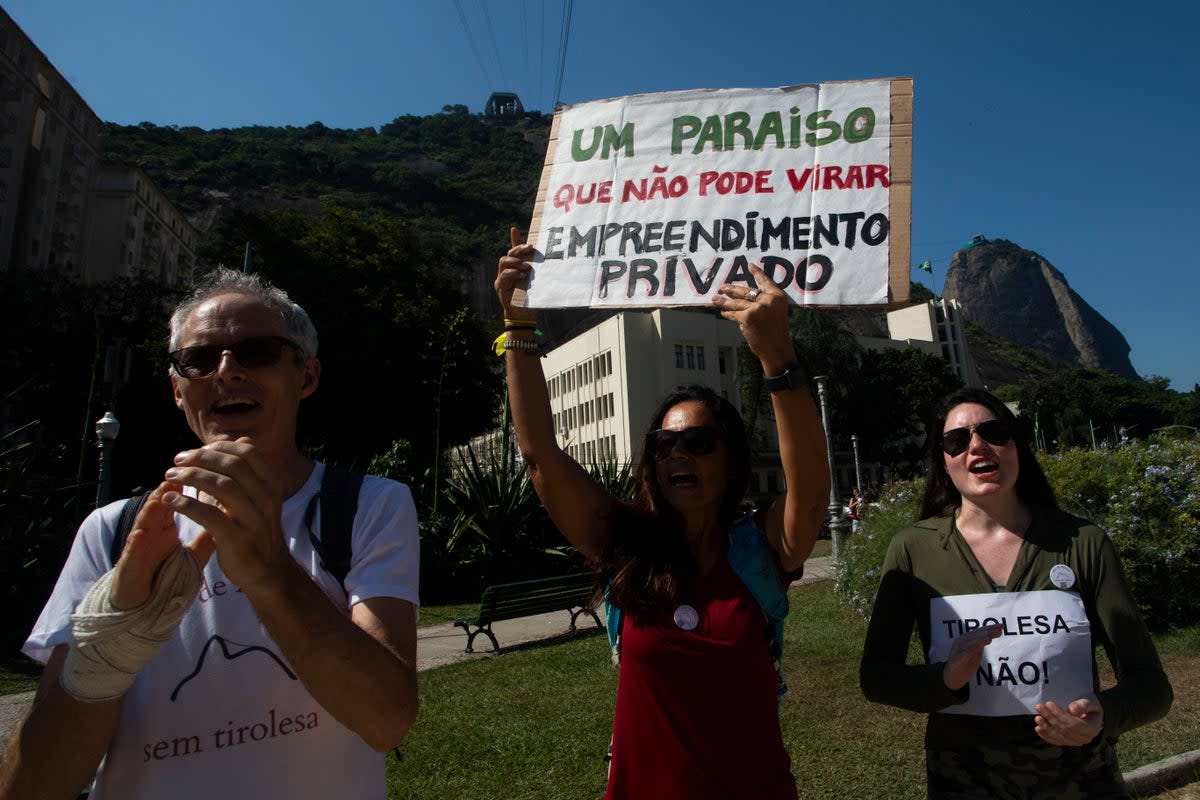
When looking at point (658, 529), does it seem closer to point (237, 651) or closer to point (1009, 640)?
point (1009, 640)

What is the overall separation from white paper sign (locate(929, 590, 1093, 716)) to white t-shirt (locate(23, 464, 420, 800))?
1.60 metres

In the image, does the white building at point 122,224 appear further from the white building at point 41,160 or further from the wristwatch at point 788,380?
the wristwatch at point 788,380

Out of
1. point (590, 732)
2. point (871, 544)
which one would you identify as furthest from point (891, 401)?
point (590, 732)

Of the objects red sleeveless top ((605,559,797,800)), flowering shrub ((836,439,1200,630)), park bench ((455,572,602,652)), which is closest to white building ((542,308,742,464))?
park bench ((455,572,602,652))

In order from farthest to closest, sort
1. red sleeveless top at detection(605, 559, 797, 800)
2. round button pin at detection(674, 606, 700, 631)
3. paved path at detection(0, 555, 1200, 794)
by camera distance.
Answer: paved path at detection(0, 555, 1200, 794) < round button pin at detection(674, 606, 700, 631) < red sleeveless top at detection(605, 559, 797, 800)

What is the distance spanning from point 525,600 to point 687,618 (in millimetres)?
8377

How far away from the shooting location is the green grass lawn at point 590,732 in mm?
4543

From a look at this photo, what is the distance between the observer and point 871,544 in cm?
860

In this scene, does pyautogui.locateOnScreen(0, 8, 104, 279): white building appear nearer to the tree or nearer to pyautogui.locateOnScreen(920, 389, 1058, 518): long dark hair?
the tree

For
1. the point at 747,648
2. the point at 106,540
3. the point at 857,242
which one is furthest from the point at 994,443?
the point at 106,540

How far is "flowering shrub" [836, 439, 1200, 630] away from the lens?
24.7 feet

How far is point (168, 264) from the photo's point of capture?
77.7m

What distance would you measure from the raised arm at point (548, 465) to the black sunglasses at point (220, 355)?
885 millimetres

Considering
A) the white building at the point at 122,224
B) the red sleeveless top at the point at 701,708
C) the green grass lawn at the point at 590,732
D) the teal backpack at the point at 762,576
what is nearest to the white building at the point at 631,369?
the white building at the point at 122,224
